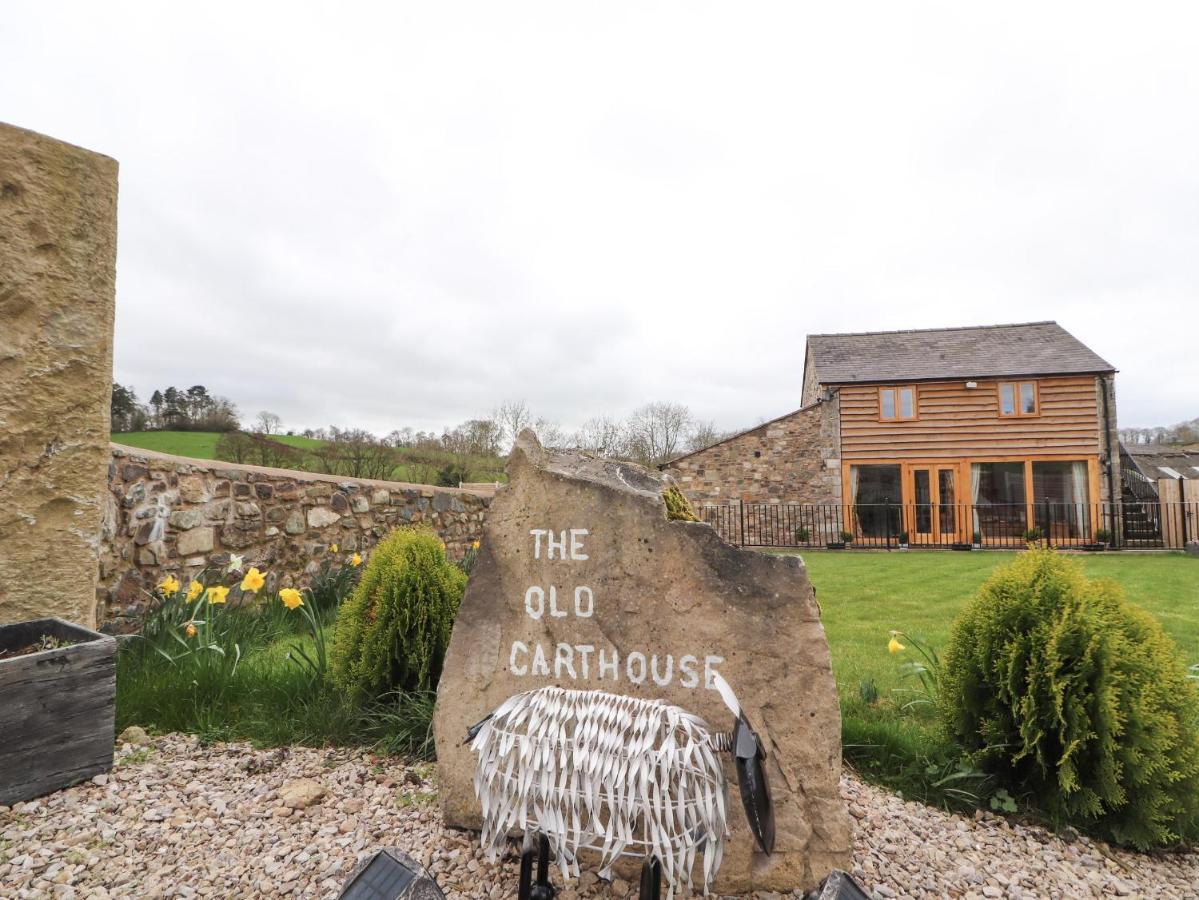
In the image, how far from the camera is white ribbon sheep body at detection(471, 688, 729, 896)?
63.9 inches

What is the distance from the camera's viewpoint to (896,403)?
681 inches

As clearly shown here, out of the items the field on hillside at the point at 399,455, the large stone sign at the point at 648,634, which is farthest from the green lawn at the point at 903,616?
the field on hillside at the point at 399,455

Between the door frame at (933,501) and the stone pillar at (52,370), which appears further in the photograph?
the door frame at (933,501)

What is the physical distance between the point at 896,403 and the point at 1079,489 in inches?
201

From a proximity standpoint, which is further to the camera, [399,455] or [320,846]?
[399,455]

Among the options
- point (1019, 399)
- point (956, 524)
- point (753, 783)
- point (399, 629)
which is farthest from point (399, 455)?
point (1019, 399)

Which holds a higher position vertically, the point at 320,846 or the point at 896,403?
the point at 896,403

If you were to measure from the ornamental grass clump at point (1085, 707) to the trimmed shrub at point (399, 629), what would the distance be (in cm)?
270

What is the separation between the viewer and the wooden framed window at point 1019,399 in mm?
16625

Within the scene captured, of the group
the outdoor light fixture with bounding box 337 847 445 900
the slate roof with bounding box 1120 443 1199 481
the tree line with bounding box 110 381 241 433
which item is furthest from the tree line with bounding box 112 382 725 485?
the slate roof with bounding box 1120 443 1199 481

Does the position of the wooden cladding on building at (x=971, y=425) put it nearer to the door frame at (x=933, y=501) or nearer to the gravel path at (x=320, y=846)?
the door frame at (x=933, y=501)

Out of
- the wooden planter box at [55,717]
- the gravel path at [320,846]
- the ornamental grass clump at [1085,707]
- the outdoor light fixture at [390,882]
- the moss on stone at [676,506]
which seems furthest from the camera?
the moss on stone at [676,506]

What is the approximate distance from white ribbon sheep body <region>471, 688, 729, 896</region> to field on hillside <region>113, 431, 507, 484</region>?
13.0 m

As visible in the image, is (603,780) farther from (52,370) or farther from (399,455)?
(399,455)
